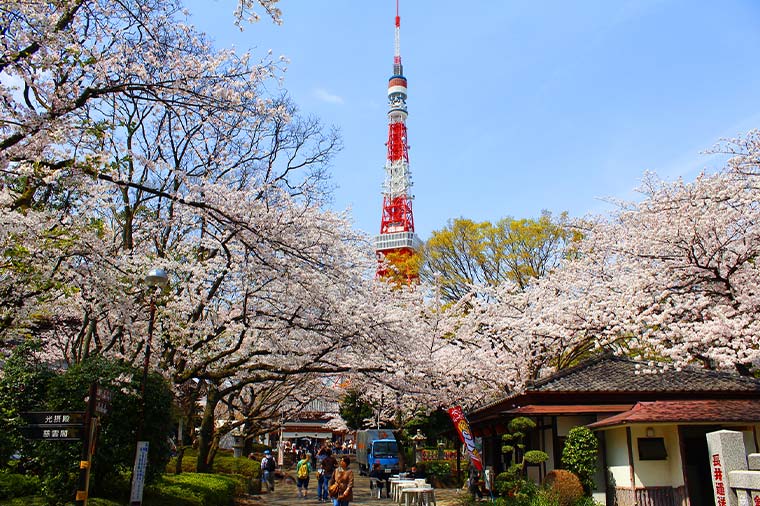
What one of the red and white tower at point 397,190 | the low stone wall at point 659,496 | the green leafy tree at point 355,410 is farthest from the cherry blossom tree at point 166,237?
the red and white tower at point 397,190

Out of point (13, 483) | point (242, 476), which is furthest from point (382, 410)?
point (13, 483)

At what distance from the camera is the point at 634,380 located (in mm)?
14141

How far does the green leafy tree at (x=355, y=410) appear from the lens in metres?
28.9

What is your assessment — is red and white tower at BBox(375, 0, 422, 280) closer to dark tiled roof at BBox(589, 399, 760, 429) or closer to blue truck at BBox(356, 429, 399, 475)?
blue truck at BBox(356, 429, 399, 475)

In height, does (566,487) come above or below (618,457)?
below

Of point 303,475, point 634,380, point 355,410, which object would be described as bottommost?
point 303,475

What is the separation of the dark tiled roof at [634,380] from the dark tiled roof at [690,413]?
46.6 inches

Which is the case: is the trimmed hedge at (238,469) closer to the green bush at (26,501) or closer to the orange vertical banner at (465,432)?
the orange vertical banner at (465,432)

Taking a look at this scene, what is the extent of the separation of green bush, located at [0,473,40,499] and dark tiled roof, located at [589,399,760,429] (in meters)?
10.1

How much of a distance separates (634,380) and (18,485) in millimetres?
12558

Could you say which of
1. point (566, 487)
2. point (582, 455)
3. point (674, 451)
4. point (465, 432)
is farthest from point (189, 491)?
point (674, 451)

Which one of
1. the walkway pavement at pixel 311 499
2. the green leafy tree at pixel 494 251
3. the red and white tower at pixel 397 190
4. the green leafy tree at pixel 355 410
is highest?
the red and white tower at pixel 397 190

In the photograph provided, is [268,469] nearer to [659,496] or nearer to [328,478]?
[328,478]

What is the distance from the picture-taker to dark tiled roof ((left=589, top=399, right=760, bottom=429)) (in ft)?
36.5
